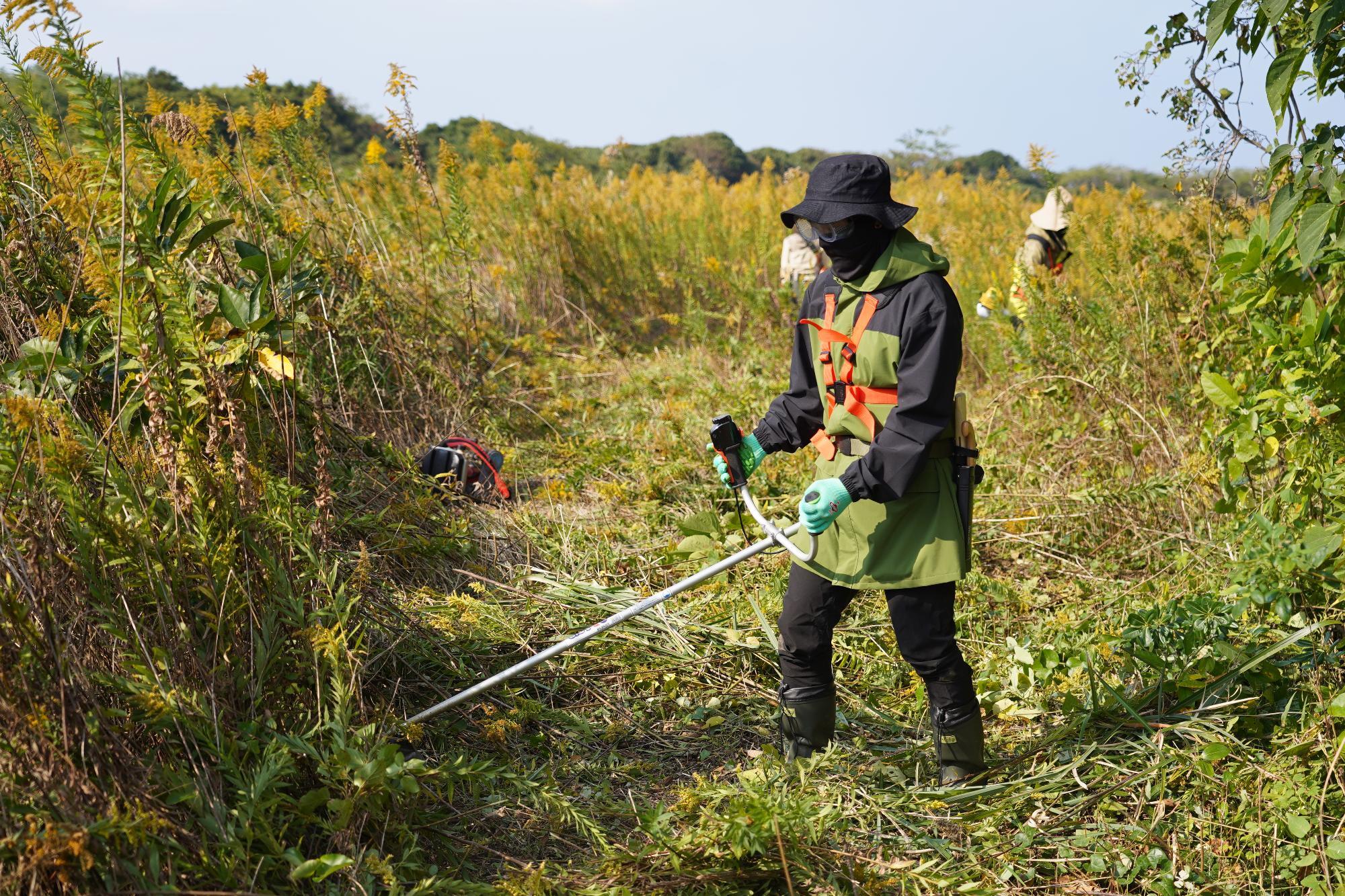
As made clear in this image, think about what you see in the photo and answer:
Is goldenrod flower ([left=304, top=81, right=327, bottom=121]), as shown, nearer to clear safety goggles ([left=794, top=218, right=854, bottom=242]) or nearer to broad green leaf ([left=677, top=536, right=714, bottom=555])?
broad green leaf ([left=677, top=536, right=714, bottom=555])

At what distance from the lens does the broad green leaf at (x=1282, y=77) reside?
224 cm

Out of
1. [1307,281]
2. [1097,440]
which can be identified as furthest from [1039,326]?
[1307,281]

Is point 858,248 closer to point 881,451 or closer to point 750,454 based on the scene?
point 881,451

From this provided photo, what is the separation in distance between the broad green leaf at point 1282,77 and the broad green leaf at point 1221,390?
864 mm

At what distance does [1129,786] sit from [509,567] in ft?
7.64

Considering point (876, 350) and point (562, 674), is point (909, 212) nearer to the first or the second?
point (876, 350)

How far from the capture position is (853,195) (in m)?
2.47

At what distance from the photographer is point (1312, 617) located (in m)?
2.89

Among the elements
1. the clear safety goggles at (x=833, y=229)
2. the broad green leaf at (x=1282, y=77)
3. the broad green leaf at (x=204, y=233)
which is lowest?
the clear safety goggles at (x=833, y=229)

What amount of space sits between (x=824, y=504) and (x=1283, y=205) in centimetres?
136

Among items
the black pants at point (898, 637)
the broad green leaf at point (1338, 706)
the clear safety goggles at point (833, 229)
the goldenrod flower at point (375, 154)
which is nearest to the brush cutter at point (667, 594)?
the black pants at point (898, 637)

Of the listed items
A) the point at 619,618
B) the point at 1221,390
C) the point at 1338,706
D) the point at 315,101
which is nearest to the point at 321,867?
the point at 619,618

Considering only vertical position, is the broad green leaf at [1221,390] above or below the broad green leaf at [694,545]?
above

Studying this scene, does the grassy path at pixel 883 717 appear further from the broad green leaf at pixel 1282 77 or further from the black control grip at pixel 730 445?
the broad green leaf at pixel 1282 77
